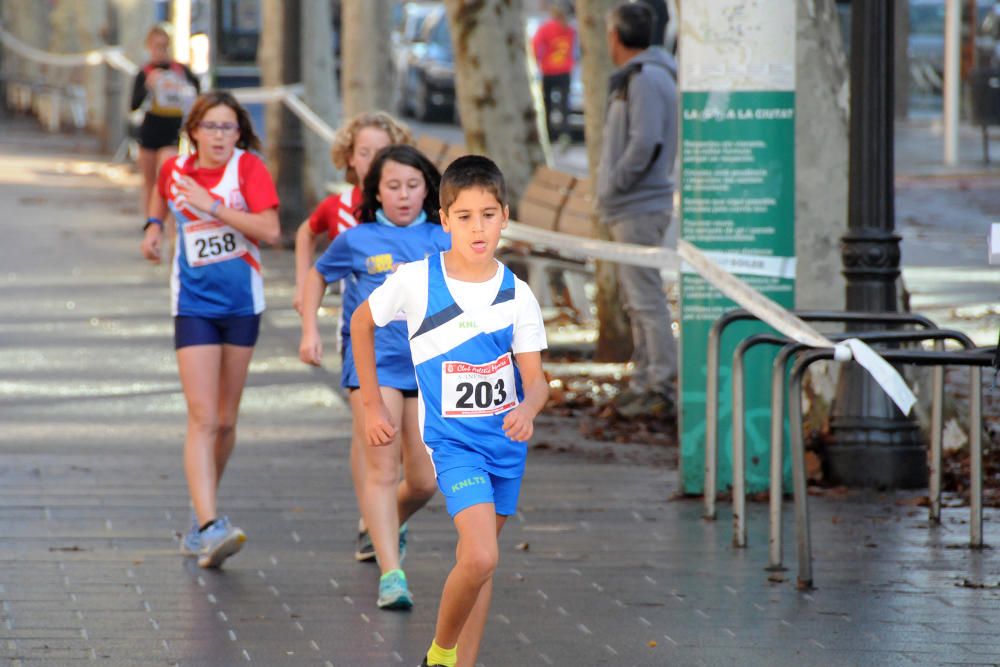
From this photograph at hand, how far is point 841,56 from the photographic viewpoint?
9.76m

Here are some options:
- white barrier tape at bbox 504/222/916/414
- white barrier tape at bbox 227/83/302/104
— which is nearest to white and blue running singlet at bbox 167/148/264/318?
white barrier tape at bbox 504/222/916/414

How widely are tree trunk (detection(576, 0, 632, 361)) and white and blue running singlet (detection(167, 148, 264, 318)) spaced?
15.7 feet

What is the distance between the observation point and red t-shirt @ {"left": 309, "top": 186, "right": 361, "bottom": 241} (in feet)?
24.8

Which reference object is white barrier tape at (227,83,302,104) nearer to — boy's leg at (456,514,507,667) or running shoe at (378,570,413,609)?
running shoe at (378,570,413,609)

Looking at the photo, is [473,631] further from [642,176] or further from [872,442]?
[642,176]

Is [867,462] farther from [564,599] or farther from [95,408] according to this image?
[95,408]

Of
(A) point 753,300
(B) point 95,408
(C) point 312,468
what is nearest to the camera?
(A) point 753,300

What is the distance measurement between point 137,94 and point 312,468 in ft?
37.1

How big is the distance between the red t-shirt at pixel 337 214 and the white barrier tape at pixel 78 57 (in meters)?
23.2

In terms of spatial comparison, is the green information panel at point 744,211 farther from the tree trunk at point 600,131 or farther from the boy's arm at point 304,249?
the tree trunk at point 600,131

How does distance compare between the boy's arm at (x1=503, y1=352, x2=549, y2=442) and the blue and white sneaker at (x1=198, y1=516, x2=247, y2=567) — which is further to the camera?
the blue and white sneaker at (x1=198, y1=516, x2=247, y2=567)

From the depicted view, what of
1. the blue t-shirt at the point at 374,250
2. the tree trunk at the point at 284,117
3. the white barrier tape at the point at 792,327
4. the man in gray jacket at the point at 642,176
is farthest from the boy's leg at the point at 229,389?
the tree trunk at the point at 284,117

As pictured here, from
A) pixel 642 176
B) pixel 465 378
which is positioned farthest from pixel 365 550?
pixel 642 176

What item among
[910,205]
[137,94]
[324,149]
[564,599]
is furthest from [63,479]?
[910,205]
